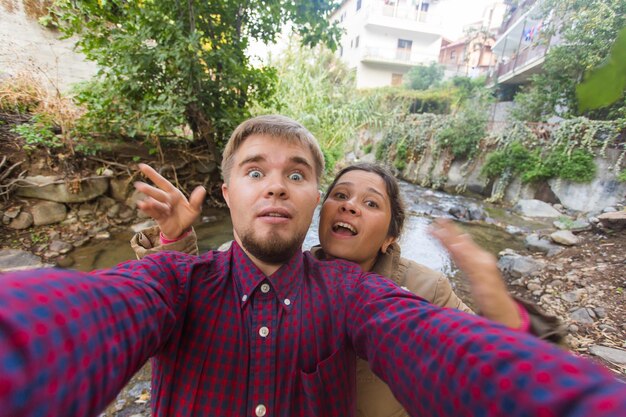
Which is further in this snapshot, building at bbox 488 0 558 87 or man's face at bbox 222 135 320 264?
building at bbox 488 0 558 87

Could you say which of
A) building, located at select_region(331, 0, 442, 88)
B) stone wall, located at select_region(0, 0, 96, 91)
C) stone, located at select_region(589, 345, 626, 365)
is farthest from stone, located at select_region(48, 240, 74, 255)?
building, located at select_region(331, 0, 442, 88)

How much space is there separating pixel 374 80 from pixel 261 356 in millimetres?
26706

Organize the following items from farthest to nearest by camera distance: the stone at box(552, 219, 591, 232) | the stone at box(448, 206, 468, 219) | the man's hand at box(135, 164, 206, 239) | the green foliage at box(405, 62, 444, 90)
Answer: the green foliage at box(405, 62, 444, 90) → the stone at box(448, 206, 468, 219) → the stone at box(552, 219, 591, 232) → the man's hand at box(135, 164, 206, 239)

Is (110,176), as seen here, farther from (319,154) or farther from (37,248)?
(319,154)

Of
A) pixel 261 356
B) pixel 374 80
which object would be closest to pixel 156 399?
pixel 261 356

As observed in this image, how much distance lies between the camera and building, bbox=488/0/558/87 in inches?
444

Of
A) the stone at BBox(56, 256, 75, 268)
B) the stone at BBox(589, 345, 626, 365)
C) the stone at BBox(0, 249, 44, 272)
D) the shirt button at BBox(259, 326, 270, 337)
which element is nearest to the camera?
the shirt button at BBox(259, 326, 270, 337)

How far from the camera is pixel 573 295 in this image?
12.5 ft

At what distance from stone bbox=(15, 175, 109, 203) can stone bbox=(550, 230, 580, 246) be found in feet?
29.9

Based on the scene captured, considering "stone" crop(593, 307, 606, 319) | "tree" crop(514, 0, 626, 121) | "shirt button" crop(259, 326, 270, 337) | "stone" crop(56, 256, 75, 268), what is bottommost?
"stone" crop(56, 256, 75, 268)

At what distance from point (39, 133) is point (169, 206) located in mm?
4682

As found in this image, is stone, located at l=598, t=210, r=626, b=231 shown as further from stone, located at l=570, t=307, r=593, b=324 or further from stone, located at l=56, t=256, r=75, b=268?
stone, located at l=56, t=256, r=75, b=268

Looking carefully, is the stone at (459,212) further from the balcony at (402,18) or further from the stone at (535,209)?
the balcony at (402,18)

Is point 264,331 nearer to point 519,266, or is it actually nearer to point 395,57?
point 519,266
